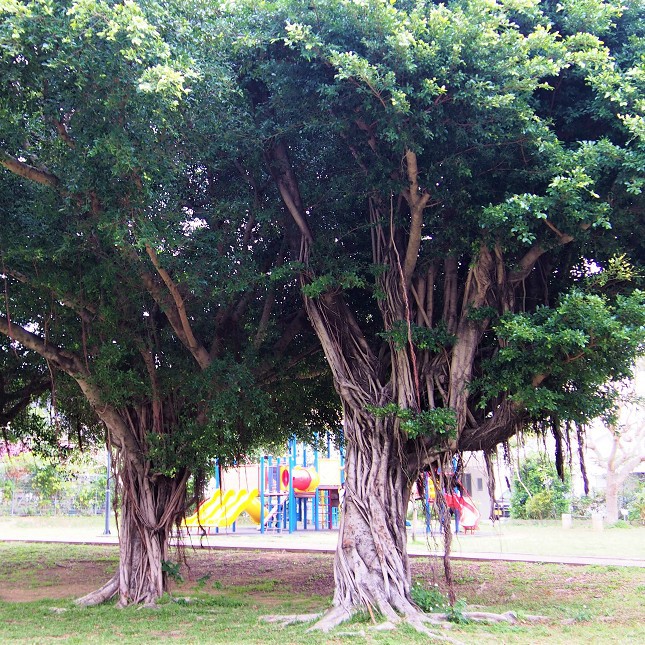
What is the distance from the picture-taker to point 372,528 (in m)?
6.62

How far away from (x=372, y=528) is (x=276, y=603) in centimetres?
209

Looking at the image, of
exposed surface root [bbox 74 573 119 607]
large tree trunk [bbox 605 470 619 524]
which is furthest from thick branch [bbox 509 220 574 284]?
large tree trunk [bbox 605 470 619 524]

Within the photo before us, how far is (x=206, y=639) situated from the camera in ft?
19.2

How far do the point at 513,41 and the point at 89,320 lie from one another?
5.02m

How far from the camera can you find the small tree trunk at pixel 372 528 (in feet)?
20.6

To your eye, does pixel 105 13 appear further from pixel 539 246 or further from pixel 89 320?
pixel 539 246

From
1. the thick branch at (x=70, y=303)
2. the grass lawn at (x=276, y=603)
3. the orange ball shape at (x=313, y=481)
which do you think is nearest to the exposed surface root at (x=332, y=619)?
the grass lawn at (x=276, y=603)

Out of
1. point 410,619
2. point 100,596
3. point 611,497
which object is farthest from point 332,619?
point 611,497

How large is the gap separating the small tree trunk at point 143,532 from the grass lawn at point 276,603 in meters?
0.22

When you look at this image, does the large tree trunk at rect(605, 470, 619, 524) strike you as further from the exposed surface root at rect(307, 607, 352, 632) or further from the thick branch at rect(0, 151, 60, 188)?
the thick branch at rect(0, 151, 60, 188)

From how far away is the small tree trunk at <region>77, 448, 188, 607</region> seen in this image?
25.2ft

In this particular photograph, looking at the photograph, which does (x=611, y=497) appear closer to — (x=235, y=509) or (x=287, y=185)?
(x=235, y=509)

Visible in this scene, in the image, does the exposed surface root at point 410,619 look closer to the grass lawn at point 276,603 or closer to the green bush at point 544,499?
the grass lawn at point 276,603

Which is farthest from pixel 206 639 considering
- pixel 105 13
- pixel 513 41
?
pixel 513 41
